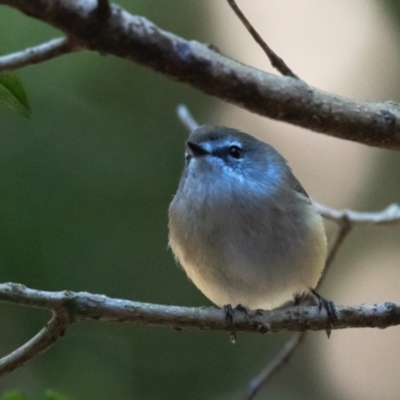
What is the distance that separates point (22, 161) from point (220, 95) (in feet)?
6.61

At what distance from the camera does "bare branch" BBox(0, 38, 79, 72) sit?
780 millimetres

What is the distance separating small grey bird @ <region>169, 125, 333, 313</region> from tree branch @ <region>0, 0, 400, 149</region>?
2.07ft

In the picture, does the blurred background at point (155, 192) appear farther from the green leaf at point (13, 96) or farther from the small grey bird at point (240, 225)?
the green leaf at point (13, 96)

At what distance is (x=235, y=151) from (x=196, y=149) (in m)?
0.14

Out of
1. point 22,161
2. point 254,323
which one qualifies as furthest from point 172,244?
point 22,161

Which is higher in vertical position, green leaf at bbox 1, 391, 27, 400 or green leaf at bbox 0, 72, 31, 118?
green leaf at bbox 0, 72, 31, 118

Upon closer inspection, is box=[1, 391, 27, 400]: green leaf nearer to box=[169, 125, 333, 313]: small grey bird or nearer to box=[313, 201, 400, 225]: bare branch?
box=[169, 125, 333, 313]: small grey bird

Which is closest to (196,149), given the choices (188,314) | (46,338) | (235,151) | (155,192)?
(235,151)

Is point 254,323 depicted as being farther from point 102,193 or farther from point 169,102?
point 169,102

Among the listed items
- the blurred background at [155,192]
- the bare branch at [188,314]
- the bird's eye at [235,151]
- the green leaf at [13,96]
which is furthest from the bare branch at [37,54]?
the blurred background at [155,192]

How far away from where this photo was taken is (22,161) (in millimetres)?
2674

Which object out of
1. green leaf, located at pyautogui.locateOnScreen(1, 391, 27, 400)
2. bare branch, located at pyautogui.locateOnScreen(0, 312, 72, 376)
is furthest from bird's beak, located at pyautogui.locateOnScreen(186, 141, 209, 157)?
green leaf, located at pyautogui.locateOnScreen(1, 391, 27, 400)

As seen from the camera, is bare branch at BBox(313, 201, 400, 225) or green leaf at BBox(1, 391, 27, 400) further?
bare branch at BBox(313, 201, 400, 225)

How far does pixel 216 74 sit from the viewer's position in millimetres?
Result: 812
